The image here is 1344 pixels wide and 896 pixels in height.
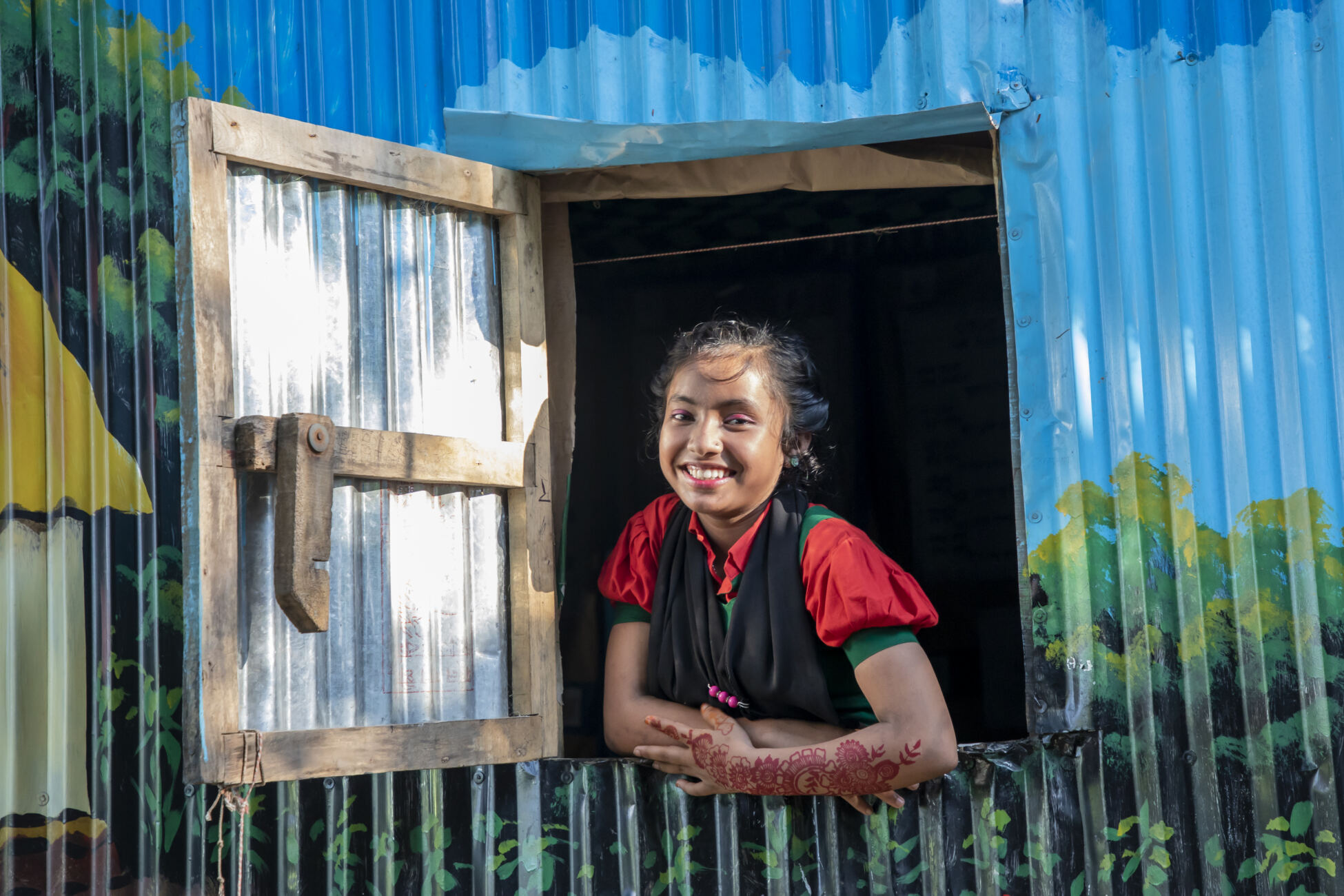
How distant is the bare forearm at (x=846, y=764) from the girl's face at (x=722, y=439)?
74 cm

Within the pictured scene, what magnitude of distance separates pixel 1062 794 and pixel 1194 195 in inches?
62.1

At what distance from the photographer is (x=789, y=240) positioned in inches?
190

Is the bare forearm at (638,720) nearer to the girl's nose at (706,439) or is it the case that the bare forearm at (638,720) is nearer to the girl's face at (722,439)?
the girl's face at (722,439)

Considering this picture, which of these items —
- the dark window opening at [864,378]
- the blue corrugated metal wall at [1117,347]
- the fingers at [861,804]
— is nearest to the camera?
the blue corrugated metal wall at [1117,347]

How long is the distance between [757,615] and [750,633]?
56 mm

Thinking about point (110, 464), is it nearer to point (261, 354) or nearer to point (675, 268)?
point (261, 354)

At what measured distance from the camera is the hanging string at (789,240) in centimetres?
464

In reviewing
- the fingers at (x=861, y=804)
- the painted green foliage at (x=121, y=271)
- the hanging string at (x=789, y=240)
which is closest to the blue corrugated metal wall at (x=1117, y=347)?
the fingers at (x=861, y=804)

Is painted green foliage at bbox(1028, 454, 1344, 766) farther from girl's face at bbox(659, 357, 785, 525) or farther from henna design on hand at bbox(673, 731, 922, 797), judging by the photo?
girl's face at bbox(659, 357, 785, 525)

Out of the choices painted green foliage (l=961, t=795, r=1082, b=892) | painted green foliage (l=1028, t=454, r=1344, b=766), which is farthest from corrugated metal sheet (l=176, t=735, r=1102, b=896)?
painted green foliage (l=1028, t=454, r=1344, b=766)

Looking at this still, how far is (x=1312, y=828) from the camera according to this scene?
3068 mm

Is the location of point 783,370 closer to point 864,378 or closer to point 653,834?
point 864,378

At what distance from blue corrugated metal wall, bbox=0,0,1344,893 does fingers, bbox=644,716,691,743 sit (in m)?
0.34

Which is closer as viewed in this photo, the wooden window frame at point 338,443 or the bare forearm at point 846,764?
the wooden window frame at point 338,443
